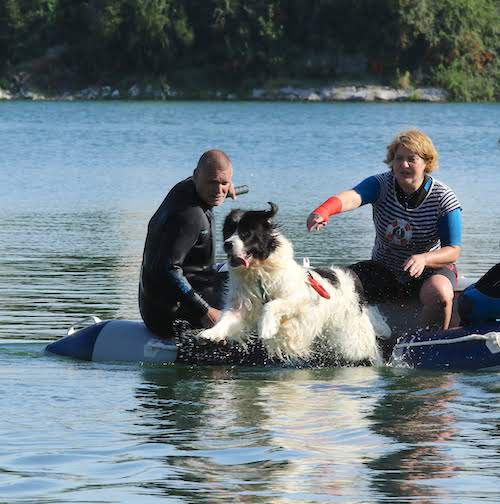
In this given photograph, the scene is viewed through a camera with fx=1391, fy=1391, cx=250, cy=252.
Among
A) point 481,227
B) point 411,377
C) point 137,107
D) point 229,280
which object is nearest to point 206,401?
point 229,280

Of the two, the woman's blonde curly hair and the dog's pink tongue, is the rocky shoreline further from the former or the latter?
the dog's pink tongue

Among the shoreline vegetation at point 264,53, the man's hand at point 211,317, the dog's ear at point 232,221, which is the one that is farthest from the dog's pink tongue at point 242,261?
the shoreline vegetation at point 264,53

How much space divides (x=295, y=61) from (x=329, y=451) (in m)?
70.0

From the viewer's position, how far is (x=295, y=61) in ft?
249

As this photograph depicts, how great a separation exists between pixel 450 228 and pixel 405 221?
29 centimetres

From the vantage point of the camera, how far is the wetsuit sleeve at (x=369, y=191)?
8.85 metres

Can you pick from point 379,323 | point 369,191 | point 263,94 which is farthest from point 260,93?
point 379,323

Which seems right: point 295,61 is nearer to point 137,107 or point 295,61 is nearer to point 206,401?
point 137,107

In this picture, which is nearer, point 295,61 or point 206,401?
point 206,401

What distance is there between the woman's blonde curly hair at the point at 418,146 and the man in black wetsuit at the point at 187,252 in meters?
1.05

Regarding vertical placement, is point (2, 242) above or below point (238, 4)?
below

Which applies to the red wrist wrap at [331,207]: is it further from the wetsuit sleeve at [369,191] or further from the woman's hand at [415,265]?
the woman's hand at [415,265]

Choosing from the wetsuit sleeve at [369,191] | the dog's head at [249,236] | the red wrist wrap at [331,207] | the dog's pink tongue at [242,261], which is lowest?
the dog's pink tongue at [242,261]

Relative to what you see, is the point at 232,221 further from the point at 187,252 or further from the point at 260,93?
→ the point at 260,93
